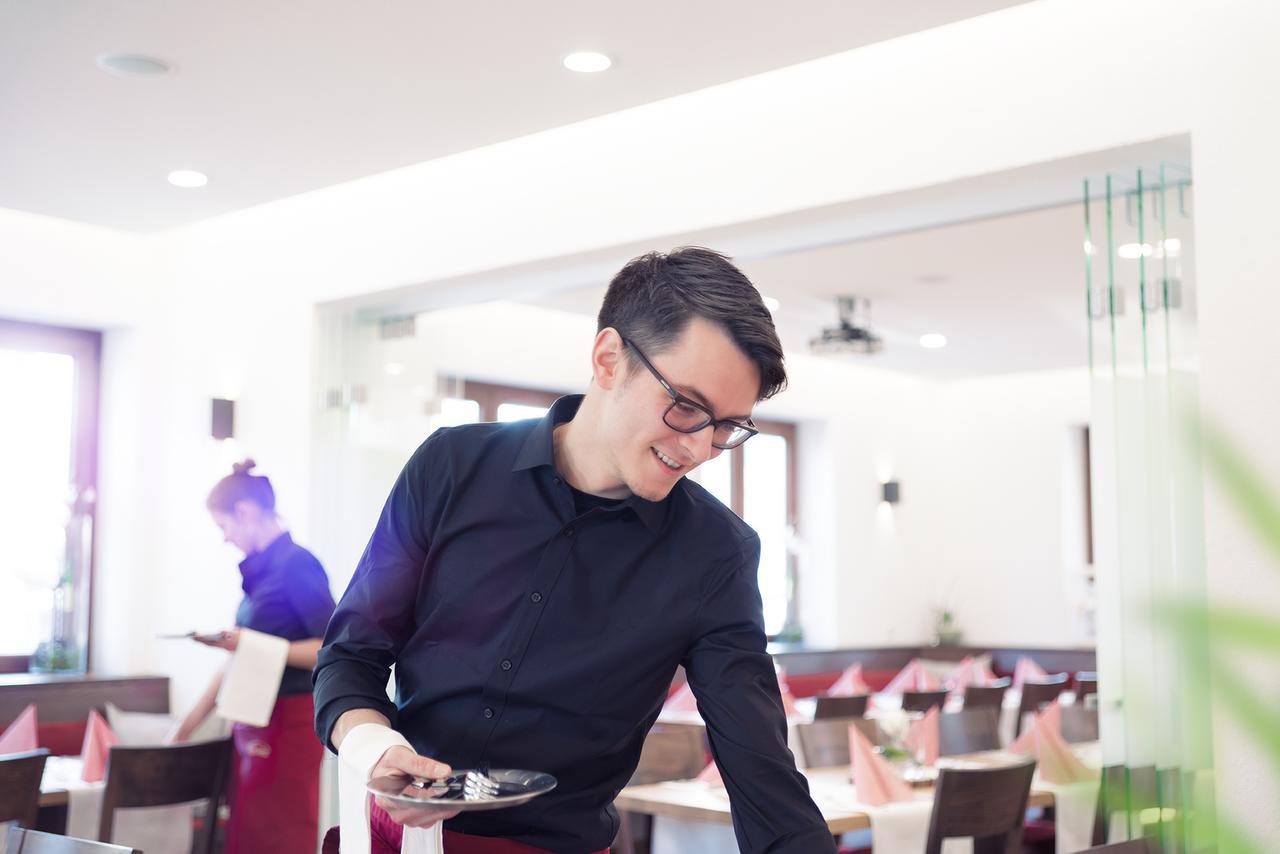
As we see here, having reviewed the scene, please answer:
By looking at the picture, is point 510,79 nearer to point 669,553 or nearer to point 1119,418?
point 1119,418

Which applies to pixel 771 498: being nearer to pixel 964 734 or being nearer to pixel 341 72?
pixel 964 734

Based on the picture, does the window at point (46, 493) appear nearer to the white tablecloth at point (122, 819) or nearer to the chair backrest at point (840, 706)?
the white tablecloth at point (122, 819)

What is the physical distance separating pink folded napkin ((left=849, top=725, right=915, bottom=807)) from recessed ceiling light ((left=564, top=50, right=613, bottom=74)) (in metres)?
2.04

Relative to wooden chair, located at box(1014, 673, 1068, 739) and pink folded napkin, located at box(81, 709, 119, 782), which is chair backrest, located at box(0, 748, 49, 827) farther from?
wooden chair, located at box(1014, 673, 1068, 739)

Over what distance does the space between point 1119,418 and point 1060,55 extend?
982 millimetres

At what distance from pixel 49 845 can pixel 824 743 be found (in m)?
3.07

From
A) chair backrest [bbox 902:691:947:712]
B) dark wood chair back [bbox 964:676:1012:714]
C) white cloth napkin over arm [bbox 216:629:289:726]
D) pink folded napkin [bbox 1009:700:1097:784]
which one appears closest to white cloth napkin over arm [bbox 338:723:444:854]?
white cloth napkin over arm [bbox 216:629:289:726]

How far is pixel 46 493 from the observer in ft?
19.8

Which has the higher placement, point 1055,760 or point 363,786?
point 363,786

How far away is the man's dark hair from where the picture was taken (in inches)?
53.7

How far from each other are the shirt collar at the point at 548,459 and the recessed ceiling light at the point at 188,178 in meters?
3.68

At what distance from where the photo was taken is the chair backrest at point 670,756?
4048mm

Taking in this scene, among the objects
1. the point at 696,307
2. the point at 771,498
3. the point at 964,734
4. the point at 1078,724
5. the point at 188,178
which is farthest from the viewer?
the point at 771,498

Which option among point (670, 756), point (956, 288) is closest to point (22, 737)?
point (670, 756)
